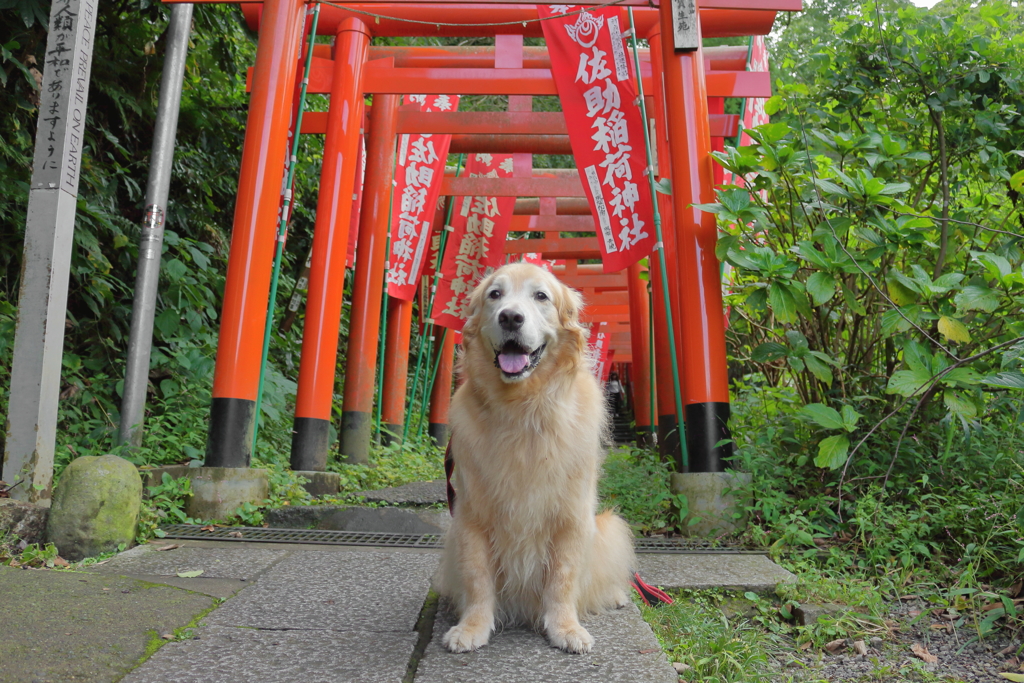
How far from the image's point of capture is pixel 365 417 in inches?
254

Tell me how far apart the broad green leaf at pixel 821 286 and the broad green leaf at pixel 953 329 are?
0.50 metres

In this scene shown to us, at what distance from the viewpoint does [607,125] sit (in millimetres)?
5012

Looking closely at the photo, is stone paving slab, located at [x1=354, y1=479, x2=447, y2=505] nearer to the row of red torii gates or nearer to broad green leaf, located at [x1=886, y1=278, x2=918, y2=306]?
the row of red torii gates

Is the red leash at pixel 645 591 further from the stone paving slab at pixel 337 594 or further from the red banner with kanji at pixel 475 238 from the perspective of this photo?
the red banner with kanji at pixel 475 238

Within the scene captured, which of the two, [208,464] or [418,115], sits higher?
[418,115]

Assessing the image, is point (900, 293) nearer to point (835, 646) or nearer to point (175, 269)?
point (835, 646)

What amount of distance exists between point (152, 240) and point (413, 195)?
3035 millimetres

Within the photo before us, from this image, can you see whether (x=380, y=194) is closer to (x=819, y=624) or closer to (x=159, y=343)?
(x=159, y=343)

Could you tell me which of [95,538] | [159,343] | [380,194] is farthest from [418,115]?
[95,538]

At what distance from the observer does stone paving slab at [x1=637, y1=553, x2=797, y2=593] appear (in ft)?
9.88

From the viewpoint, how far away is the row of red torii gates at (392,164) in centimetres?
421

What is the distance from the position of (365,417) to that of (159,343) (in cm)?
192

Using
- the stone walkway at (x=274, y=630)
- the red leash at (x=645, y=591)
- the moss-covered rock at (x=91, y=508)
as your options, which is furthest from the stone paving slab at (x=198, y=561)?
the red leash at (x=645, y=591)

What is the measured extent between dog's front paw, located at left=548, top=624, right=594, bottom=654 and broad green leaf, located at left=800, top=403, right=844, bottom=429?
1.70 m
